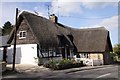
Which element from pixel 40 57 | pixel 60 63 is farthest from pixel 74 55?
pixel 60 63

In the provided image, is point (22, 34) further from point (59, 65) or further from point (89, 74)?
point (89, 74)

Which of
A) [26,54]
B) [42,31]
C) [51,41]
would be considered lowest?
[26,54]

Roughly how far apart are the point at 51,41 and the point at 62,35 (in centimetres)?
513

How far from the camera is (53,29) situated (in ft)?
134

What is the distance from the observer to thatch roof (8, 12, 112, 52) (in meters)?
35.4

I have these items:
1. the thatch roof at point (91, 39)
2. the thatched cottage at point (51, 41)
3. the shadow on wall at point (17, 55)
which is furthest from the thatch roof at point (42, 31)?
the thatch roof at point (91, 39)

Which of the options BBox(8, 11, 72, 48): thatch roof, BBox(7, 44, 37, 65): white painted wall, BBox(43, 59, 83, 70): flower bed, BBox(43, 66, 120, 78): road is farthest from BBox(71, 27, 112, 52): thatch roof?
BBox(43, 66, 120, 78): road

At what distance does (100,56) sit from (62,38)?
27.7ft

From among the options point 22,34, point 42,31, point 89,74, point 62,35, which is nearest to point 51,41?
point 42,31

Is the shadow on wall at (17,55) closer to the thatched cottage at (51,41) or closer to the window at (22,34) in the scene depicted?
the thatched cottage at (51,41)

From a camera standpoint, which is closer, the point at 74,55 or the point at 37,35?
the point at 37,35

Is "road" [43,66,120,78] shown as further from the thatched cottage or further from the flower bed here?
the thatched cottage

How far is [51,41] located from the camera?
37000mm

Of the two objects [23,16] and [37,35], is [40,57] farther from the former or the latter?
[23,16]
